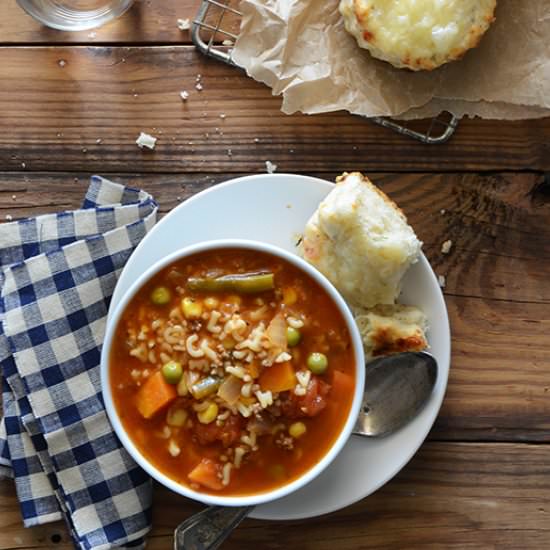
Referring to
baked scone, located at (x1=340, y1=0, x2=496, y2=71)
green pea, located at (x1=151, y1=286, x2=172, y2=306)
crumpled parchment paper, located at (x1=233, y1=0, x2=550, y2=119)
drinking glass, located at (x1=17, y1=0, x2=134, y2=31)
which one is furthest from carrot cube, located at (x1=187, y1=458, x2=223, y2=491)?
Result: drinking glass, located at (x1=17, y1=0, x2=134, y2=31)

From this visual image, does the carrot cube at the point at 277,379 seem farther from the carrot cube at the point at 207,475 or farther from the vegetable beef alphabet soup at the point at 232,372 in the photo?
the carrot cube at the point at 207,475

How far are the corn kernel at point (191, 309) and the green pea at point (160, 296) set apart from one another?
0.06 meters

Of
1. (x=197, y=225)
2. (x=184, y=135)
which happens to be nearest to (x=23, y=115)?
(x=184, y=135)

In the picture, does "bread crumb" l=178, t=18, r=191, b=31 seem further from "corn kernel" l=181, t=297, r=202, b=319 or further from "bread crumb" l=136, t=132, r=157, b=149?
"corn kernel" l=181, t=297, r=202, b=319

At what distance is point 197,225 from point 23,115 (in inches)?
34.9

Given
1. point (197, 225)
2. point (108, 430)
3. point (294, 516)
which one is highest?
point (197, 225)

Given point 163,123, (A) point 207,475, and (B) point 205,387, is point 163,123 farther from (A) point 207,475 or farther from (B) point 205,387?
(A) point 207,475

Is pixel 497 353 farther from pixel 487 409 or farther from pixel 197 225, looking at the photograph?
pixel 197 225

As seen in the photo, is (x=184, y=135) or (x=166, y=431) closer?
(x=166, y=431)

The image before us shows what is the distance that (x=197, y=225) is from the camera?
2.78 metres

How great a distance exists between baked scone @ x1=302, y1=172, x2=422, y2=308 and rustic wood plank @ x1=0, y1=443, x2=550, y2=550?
2.51 ft

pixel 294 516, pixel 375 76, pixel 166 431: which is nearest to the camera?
pixel 166 431

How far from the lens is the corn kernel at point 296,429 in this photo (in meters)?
2.54

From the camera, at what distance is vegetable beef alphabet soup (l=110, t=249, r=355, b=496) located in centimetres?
250
